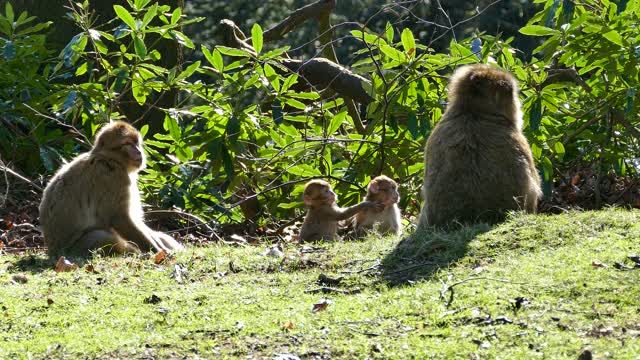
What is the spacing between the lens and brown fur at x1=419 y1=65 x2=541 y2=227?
7.92 meters

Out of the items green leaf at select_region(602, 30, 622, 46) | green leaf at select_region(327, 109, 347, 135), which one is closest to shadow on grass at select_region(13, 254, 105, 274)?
green leaf at select_region(327, 109, 347, 135)

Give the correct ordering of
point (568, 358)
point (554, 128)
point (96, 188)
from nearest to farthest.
A: point (568, 358), point (96, 188), point (554, 128)

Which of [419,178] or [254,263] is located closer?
[254,263]

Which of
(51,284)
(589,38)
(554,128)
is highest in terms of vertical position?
(589,38)

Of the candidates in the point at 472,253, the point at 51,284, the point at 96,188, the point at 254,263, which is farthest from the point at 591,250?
the point at 96,188

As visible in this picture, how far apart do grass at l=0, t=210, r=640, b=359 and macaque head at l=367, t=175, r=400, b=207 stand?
1.28m

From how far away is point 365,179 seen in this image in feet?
36.4

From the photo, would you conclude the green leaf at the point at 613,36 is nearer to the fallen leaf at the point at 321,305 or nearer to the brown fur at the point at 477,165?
the brown fur at the point at 477,165

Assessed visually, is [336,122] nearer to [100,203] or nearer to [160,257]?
[100,203]

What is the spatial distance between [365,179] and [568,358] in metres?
6.17

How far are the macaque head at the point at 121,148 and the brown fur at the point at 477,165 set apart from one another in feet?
8.17

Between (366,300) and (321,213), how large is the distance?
3337 millimetres

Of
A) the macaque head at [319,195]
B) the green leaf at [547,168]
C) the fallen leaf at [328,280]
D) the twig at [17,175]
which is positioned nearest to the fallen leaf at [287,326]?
Result: the fallen leaf at [328,280]

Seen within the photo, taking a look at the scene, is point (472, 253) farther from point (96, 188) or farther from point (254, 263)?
point (96, 188)
